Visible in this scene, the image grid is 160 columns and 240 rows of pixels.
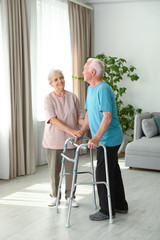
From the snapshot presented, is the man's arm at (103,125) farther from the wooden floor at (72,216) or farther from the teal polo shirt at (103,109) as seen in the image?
the wooden floor at (72,216)

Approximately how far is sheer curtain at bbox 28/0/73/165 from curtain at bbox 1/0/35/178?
0.41 meters

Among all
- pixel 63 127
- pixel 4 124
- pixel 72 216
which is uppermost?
pixel 63 127

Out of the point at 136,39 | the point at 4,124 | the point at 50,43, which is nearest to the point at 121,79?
the point at 136,39

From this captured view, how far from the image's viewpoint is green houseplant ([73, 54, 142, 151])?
6359mm

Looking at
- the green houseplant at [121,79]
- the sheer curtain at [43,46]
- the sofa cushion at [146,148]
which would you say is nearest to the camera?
the sofa cushion at [146,148]

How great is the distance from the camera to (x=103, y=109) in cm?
315

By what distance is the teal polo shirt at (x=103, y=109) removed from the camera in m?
3.16

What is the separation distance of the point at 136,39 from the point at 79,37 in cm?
111

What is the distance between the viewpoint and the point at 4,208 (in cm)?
368

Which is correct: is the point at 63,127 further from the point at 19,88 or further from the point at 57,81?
the point at 19,88

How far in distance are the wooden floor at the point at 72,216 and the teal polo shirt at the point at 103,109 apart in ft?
2.50

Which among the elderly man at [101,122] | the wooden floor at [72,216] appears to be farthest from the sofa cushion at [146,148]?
the elderly man at [101,122]

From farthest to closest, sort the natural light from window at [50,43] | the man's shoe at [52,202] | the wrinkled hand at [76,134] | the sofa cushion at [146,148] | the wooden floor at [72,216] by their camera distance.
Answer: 1. the natural light from window at [50,43]
2. the sofa cushion at [146,148]
3. the man's shoe at [52,202]
4. the wrinkled hand at [76,134]
5. the wooden floor at [72,216]

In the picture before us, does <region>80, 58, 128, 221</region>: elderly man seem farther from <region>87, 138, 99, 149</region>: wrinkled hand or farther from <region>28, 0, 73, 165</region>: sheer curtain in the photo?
<region>28, 0, 73, 165</region>: sheer curtain
